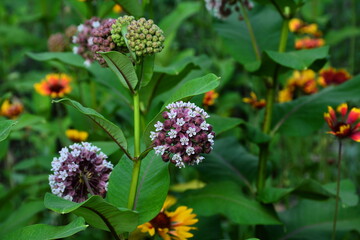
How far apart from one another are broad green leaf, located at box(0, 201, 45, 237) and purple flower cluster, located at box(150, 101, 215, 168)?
100cm

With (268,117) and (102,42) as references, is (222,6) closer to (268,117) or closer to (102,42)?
(268,117)

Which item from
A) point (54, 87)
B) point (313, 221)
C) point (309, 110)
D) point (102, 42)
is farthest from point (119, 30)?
point (54, 87)

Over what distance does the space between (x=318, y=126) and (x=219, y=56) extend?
7.13ft

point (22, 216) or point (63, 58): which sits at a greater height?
point (63, 58)

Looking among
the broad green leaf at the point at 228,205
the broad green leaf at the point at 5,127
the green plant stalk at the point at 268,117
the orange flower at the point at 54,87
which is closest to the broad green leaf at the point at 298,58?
the green plant stalk at the point at 268,117

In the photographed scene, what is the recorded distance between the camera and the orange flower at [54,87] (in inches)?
101

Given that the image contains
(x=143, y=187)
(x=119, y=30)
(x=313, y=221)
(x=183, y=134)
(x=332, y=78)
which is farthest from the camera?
(x=332, y=78)

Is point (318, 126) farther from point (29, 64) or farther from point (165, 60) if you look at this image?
point (29, 64)

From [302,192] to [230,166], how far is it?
392 millimetres

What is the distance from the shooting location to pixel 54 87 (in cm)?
260

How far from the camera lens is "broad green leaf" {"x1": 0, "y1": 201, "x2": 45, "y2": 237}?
78.2 inches

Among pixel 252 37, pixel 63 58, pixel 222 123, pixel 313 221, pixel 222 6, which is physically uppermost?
pixel 222 6

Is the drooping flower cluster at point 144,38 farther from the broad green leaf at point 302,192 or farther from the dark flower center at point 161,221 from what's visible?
the broad green leaf at point 302,192

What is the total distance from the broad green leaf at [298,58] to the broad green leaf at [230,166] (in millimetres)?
548
